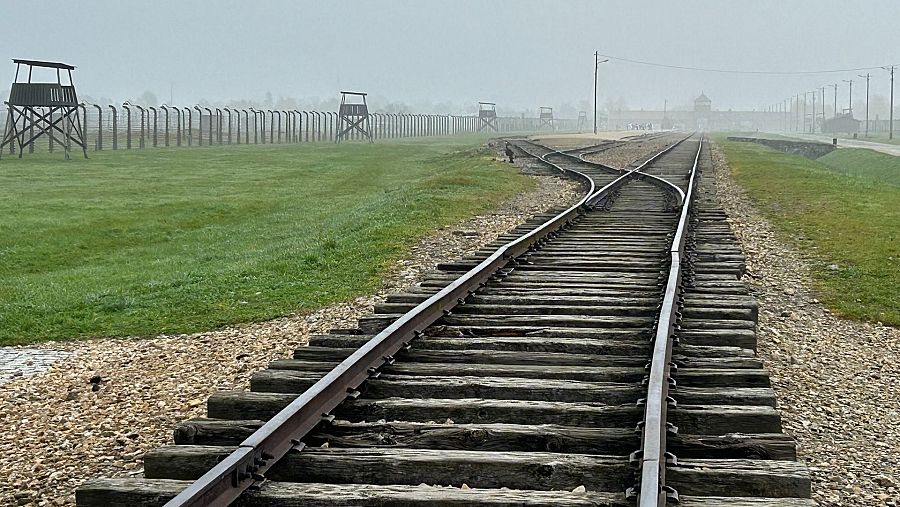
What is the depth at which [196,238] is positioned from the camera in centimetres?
1853

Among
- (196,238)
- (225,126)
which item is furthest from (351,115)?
(196,238)

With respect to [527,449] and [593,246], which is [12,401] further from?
[593,246]

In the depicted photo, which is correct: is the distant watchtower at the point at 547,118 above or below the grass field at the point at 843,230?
above

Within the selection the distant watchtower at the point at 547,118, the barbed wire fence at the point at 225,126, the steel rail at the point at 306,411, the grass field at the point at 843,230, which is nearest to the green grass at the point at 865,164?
the grass field at the point at 843,230

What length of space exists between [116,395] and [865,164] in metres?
48.5

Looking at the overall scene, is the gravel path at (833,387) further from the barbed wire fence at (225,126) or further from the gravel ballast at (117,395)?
the barbed wire fence at (225,126)

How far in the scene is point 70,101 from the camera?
43.8 metres

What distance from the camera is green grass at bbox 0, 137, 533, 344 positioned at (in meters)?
10.3

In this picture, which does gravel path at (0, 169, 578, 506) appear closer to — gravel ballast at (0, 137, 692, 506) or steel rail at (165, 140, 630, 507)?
gravel ballast at (0, 137, 692, 506)

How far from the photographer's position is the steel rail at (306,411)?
399 cm

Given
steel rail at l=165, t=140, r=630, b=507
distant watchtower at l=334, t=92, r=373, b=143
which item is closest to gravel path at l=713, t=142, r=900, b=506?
steel rail at l=165, t=140, r=630, b=507

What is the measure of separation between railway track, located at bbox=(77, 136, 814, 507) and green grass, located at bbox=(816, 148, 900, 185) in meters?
30.8

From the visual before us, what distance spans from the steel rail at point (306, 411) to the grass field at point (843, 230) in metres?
4.21

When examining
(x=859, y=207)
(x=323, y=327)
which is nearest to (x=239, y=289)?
(x=323, y=327)
